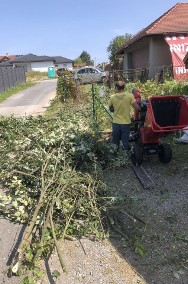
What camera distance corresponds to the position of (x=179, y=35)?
66.5ft

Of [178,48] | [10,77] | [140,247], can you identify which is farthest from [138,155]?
[10,77]

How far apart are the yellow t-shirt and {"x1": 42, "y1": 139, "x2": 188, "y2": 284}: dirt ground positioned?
1651mm

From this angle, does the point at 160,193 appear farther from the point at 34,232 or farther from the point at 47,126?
the point at 47,126

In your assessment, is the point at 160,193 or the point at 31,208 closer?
the point at 31,208

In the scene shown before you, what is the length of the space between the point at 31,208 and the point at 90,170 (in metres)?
1.32

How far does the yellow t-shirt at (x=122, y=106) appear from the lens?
5.99 m

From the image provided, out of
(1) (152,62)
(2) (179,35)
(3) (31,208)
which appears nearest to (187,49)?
(2) (179,35)

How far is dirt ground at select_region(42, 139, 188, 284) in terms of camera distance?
313cm

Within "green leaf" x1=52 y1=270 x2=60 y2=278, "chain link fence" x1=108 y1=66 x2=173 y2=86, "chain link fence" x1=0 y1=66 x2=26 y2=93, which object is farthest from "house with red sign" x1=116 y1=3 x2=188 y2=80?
"green leaf" x1=52 y1=270 x2=60 y2=278

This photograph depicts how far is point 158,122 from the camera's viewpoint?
18.5 ft

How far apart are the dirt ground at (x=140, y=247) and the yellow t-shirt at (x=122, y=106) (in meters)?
1.65

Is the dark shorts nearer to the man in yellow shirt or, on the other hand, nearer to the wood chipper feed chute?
the man in yellow shirt

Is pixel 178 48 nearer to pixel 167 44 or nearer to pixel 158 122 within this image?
pixel 167 44

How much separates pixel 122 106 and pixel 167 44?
16.5 meters
